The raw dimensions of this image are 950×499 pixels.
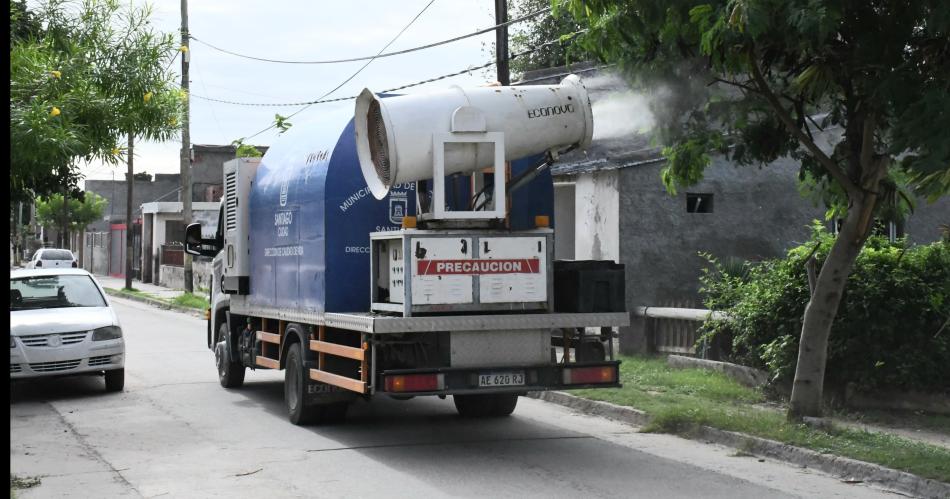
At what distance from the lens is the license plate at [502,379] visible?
30.5 ft

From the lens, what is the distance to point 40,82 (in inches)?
375

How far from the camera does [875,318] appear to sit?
11.3 metres

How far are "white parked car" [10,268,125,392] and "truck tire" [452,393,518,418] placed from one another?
4642 millimetres

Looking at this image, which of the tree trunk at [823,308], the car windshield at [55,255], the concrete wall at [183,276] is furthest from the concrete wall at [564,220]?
the car windshield at [55,255]

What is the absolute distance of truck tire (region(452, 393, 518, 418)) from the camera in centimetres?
1177

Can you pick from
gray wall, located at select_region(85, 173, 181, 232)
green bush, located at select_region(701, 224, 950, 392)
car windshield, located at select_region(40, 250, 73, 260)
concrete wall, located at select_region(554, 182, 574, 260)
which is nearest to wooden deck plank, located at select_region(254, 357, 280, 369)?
green bush, located at select_region(701, 224, 950, 392)

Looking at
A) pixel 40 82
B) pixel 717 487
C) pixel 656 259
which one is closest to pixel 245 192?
pixel 40 82

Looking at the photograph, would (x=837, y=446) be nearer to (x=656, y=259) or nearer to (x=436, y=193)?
(x=436, y=193)

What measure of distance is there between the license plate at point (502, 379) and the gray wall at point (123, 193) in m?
62.3

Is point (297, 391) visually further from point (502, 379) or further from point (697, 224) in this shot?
point (697, 224)

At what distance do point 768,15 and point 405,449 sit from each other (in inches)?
187

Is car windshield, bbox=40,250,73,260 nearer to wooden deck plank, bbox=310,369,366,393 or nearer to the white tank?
wooden deck plank, bbox=310,369,366,393

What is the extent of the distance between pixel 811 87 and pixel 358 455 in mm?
5016

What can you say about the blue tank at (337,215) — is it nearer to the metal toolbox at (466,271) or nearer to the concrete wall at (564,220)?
the metal toolbox at (466,271)
